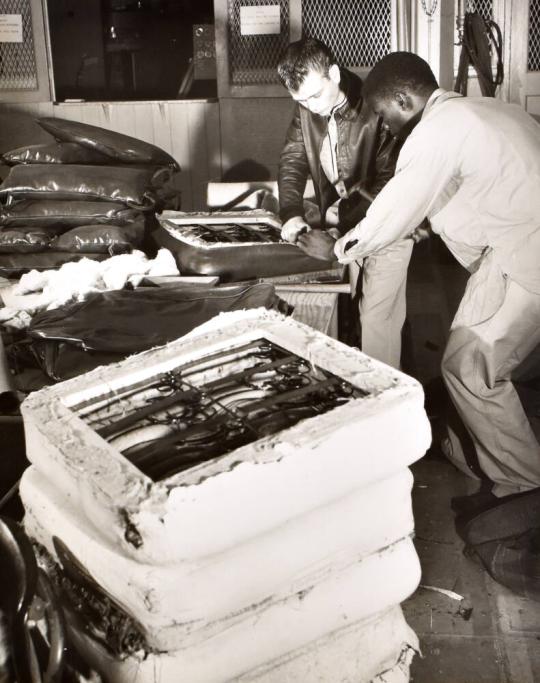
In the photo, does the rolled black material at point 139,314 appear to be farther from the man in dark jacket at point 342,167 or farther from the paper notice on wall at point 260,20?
the paper notice on wall at point 260,20

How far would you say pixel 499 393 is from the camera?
297cm

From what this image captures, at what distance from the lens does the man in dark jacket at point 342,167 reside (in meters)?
3.59

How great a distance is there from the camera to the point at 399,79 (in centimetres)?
297

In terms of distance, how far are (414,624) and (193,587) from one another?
131cm

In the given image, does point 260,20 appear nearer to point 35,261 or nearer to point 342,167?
point 342,167

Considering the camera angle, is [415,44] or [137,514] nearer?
[137,514]

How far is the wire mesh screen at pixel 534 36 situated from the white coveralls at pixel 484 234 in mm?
3900

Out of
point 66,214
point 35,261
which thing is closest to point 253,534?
point 35,261

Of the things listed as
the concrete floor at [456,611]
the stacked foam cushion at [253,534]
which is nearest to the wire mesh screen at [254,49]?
the concrete floor at [456,611]

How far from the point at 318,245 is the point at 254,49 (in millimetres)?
3339

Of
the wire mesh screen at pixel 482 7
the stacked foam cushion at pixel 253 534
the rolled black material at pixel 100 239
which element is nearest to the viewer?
the stacked foam cushion at pixel 253 534

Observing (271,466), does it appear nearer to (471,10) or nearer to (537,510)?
(537,510)

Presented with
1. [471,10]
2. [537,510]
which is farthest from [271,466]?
[471,10]

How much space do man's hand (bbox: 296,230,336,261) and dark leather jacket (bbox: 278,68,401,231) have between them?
360mm
